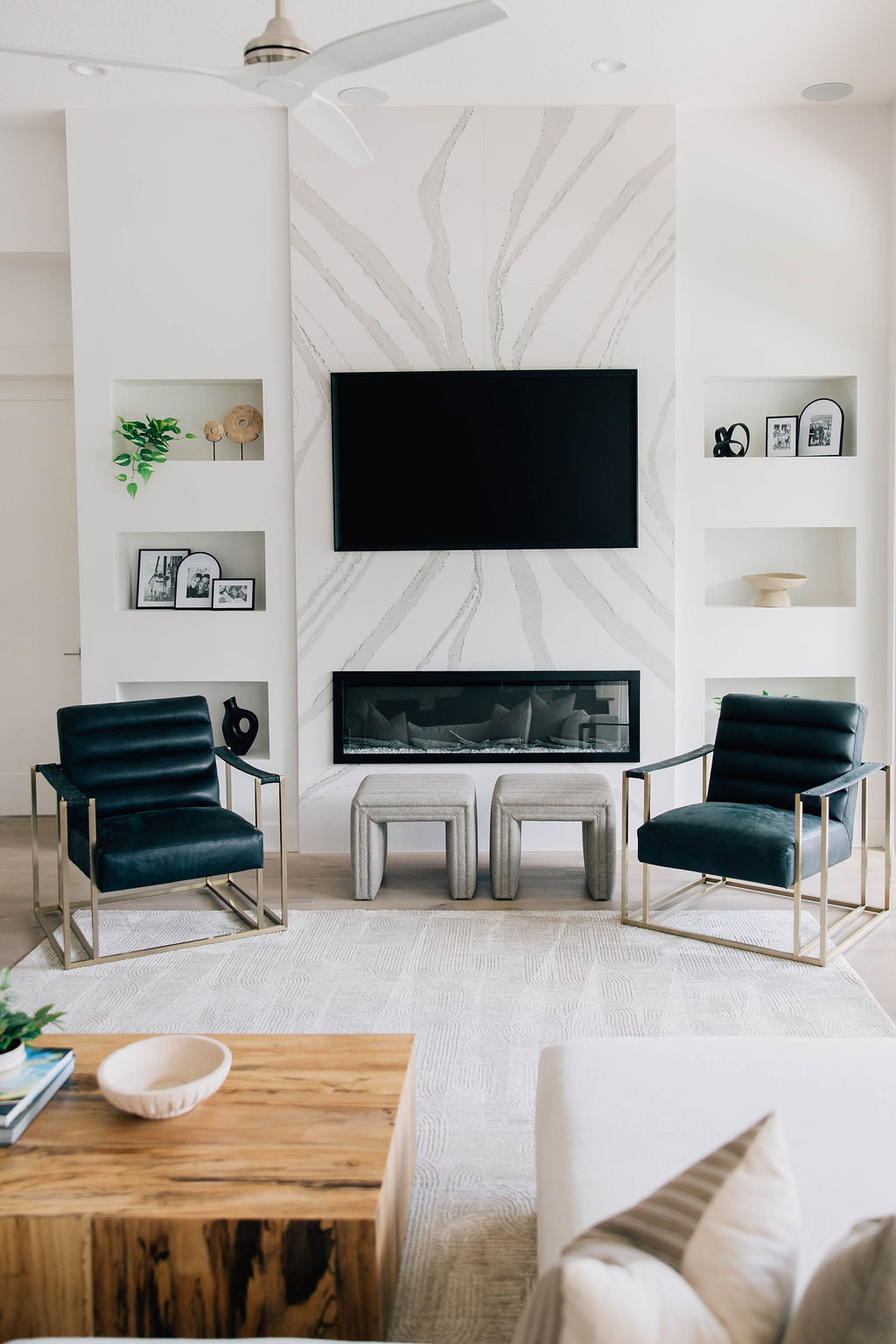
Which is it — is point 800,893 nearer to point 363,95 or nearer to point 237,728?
point 237,728

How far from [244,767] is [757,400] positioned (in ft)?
9.73

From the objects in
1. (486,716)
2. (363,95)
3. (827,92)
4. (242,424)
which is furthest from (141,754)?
(827,92)

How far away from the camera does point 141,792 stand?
4023 millimetres

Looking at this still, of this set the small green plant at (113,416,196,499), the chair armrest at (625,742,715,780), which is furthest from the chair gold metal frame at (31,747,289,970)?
the small green plant at (113,416,196,499)

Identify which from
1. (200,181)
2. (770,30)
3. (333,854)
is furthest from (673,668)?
(200,181)

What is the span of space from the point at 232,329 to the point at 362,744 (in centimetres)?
197

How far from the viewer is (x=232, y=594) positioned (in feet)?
16.5

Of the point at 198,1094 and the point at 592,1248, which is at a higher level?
the point at 592,1248

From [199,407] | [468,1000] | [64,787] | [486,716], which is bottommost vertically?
[468,1000]

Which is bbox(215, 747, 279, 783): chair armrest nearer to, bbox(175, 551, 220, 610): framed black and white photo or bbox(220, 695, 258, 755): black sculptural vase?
bbox(220, 695, 258, 755): black sculptural vase

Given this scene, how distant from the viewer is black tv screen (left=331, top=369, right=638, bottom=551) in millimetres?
4750

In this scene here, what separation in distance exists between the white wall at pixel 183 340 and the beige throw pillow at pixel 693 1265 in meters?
3.99

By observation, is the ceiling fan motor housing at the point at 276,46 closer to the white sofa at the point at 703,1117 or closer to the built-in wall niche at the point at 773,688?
A: the white sofa at the point at 703,1117

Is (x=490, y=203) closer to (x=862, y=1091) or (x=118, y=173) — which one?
(x=118, y=173)
